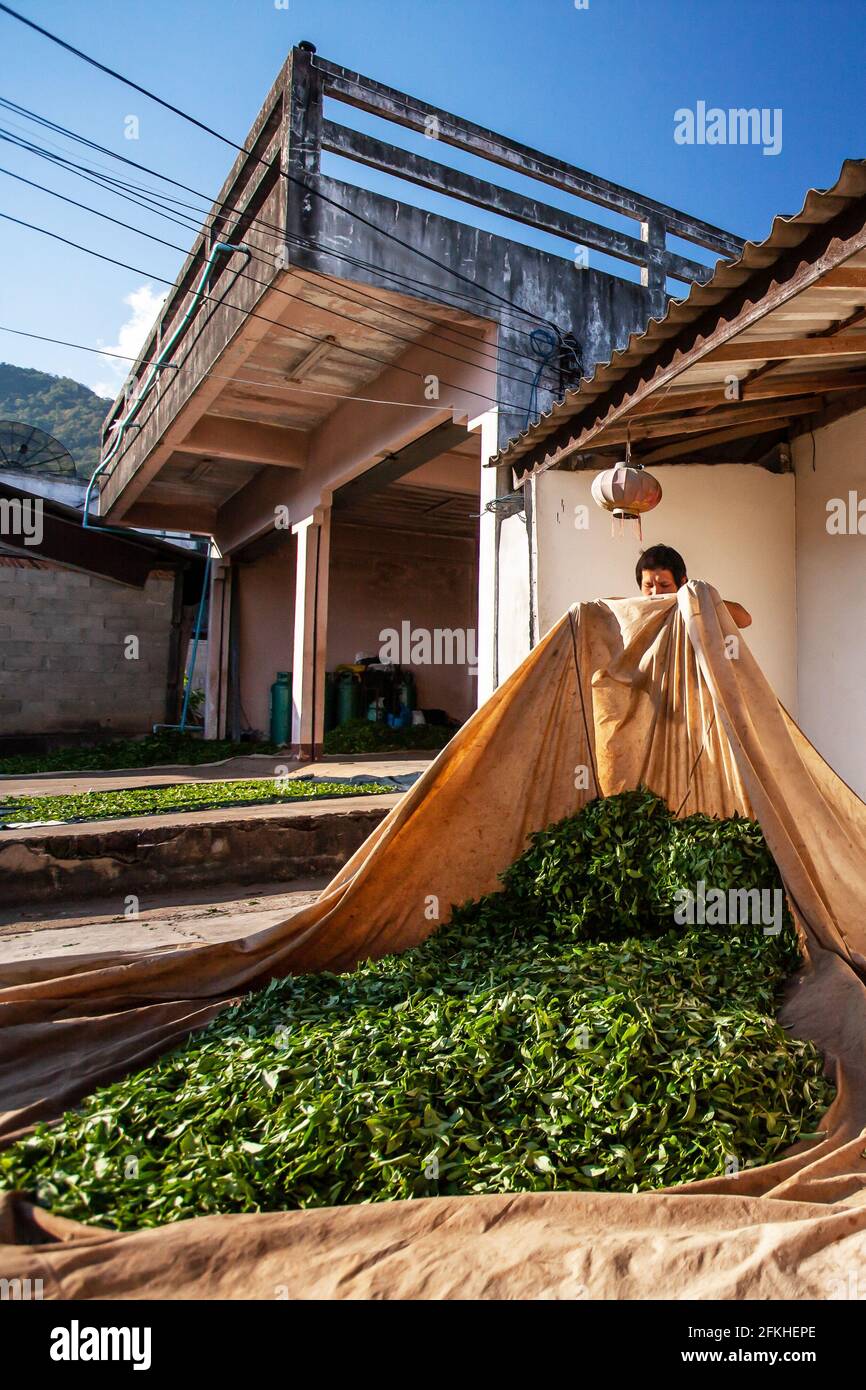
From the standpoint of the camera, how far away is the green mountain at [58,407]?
3619 cm

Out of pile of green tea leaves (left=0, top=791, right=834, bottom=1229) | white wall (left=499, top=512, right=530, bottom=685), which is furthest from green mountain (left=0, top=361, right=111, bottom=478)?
pile of green tea leaves (left=0, top=791, right=834, bottom=1229)

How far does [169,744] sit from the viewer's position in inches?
476

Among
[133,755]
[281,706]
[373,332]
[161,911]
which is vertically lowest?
[161,911]

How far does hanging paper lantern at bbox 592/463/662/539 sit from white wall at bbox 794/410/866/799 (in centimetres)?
150

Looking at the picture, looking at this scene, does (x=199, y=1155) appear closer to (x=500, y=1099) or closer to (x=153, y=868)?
(x=500, y=1099)

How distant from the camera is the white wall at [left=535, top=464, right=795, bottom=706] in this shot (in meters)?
6.49

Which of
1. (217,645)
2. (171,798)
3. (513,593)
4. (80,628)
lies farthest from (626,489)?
(217,645)

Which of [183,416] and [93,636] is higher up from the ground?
[183,416]

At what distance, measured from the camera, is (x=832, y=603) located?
6078mm

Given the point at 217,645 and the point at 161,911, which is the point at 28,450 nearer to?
the point at 217,645

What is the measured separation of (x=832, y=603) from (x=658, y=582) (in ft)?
7.88

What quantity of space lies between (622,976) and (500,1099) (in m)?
0.75

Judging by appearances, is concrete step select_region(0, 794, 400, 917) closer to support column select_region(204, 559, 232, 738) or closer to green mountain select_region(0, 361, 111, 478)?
support column select_region(204, 559, 232, 738)
